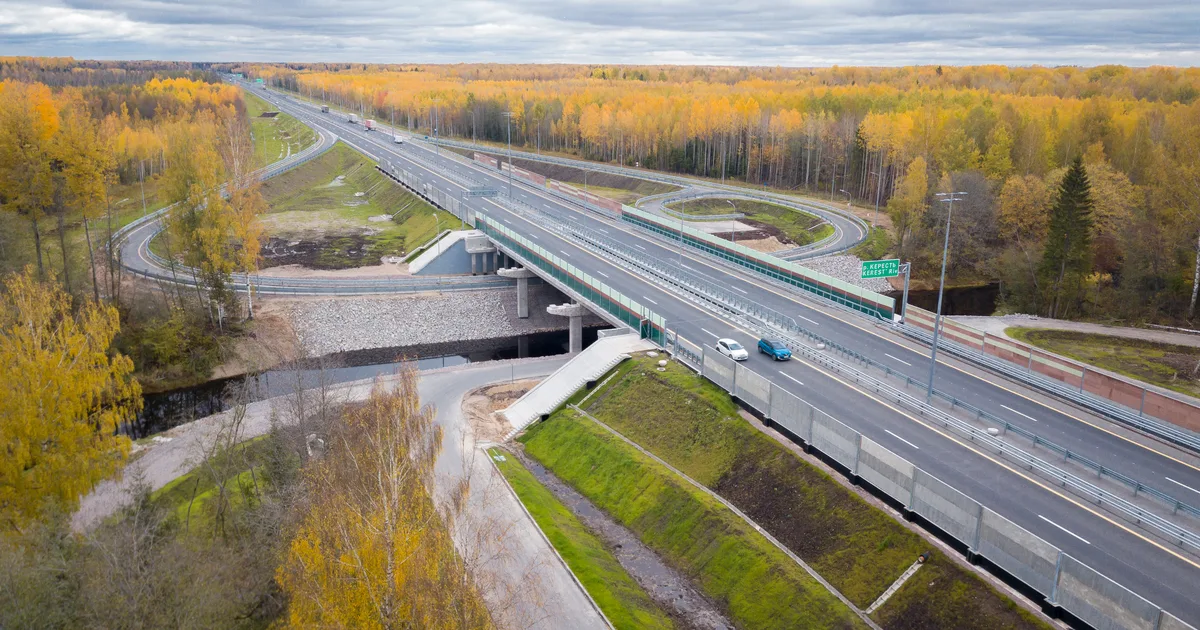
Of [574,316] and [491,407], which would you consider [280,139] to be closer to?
[574,316]

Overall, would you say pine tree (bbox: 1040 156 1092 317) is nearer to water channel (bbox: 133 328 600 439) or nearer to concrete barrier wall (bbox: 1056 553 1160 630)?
water channel (bbox: 133 328 600 439)

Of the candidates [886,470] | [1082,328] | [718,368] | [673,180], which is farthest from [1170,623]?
[673,180]

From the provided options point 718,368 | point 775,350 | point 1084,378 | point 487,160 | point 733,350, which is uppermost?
point 487,160

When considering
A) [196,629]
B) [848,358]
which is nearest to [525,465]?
[848,358]

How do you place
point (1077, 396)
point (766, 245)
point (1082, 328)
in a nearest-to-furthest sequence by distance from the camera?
point (1077, 396)
point (1082, 328)
point (766, 245)

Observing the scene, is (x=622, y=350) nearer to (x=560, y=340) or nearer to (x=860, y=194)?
(x=560, y=340)

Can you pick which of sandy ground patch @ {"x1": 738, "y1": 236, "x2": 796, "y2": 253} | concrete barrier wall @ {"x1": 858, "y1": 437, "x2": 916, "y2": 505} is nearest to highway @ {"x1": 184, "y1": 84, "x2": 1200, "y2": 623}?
concrete barrier wall @ {"x1": 858, "y1": 437, "x2": 916, "y2": 505}

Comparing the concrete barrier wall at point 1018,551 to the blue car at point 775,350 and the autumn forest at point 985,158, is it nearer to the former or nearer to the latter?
the blue car at point 775,350
